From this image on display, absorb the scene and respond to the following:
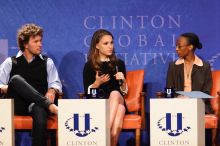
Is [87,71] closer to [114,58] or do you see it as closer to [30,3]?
[114,58]

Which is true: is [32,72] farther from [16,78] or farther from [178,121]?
[178,121]

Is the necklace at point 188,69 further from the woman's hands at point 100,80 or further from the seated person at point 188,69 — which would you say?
the woman's hands at point 100,80

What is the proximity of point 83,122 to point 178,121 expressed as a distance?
33.5 inches

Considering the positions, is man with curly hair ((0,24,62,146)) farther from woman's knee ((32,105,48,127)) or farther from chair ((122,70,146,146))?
chair ((122,70,146,146))

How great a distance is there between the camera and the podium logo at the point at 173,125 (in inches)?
190

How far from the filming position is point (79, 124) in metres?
4.80

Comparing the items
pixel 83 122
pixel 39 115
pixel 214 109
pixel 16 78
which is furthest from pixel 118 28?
pixel 83 122

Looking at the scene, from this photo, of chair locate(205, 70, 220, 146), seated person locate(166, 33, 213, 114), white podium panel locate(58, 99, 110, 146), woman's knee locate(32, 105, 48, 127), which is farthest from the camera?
seated person locate(166, 33, 213, 114)

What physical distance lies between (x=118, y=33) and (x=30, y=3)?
112 centimetres

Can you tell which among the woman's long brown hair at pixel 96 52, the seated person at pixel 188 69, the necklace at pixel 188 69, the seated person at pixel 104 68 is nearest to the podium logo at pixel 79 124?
the seated person at pixel 104 68

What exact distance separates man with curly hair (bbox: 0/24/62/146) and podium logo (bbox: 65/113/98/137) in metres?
0.48

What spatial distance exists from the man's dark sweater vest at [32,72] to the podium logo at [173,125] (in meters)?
1.56

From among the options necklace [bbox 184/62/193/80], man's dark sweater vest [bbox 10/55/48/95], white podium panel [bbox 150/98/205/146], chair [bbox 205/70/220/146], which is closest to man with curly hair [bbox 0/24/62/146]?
man's dark sweater vest [bbox 10/55/48/95]

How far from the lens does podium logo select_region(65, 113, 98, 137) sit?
479cm
